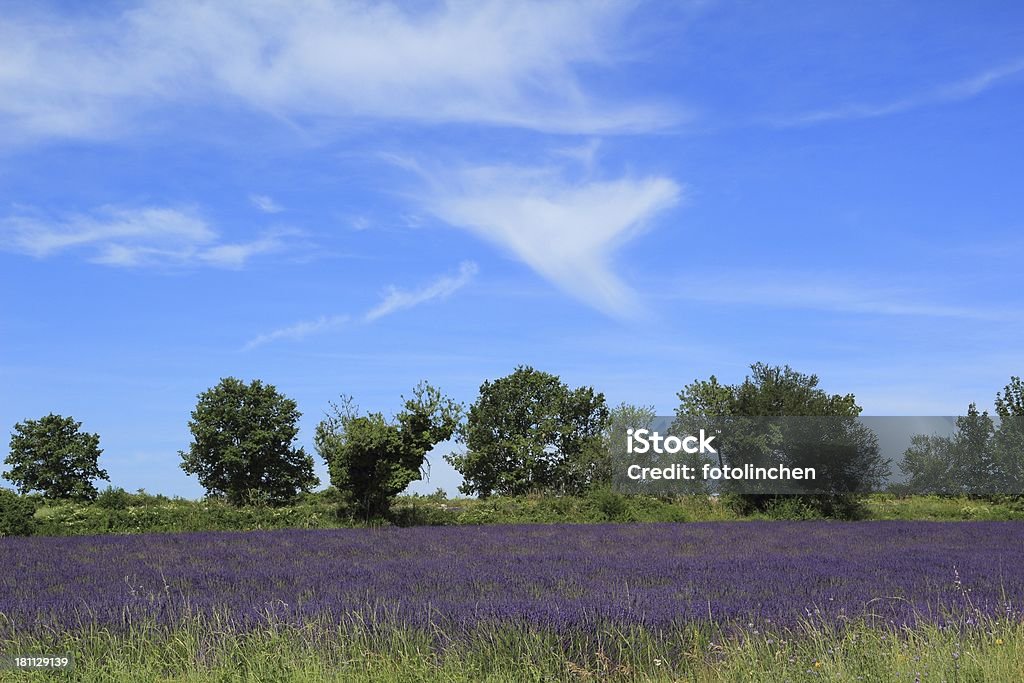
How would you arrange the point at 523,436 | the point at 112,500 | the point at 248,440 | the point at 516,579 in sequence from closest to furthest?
the point at 516,579 → the point at 112,500 → the point at 248,440 → the point at 523,436

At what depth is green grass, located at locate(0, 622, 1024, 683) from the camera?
5652mm

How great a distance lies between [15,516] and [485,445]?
2161 cm

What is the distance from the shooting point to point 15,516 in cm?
1938

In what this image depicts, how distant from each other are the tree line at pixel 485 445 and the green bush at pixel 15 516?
21.4 feet

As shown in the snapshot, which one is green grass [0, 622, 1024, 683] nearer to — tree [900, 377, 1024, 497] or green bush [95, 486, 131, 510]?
green bush [95, 486, 131, 510]

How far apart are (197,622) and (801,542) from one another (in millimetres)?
13762

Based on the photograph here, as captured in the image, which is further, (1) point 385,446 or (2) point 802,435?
(2) point 802,435

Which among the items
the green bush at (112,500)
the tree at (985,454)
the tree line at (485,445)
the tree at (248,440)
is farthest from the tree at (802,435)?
the green bush at (112,500)

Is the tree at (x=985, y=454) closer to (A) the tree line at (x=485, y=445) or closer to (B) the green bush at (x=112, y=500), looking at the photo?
(A) the tree line at (x=485, y=445)

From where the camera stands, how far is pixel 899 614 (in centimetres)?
788

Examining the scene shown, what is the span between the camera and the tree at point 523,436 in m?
37.8

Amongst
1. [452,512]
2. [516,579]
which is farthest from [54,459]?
[516,579]

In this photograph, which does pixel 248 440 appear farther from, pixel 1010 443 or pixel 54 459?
pixel 1010 443

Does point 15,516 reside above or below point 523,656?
above
